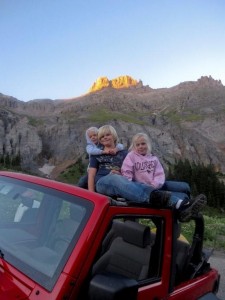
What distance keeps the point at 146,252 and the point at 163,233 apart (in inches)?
9.5

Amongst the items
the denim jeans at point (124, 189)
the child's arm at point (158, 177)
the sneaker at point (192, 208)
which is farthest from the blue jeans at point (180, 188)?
the denim jeans at point (124, 189)

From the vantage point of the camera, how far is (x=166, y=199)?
11.3 feet

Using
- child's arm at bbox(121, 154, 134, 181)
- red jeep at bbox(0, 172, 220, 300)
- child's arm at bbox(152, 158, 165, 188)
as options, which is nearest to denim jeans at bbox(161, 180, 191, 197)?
child's arm at bbox(152, 158, 165, 188)

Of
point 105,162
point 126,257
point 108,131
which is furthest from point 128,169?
point 126,257

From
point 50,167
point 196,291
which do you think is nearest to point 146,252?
point 196,291

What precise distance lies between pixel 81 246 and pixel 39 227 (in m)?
0.66

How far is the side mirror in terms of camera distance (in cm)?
247

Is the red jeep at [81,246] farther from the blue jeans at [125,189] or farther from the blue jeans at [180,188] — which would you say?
the blue jeans at [180,188]

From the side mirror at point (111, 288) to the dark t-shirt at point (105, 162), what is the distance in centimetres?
296

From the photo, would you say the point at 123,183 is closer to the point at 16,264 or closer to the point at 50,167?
the point at 16,264

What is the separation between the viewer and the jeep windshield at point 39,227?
9.42ft

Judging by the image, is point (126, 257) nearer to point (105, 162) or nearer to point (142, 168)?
point (142, 168)

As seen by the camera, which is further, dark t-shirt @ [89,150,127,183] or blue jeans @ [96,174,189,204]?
dark t-shirt @ [89,150,127,183]

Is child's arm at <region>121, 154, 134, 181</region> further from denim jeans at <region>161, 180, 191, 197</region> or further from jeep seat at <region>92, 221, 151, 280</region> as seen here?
jeep seat at <region>92, 221, 151, 280</region>
